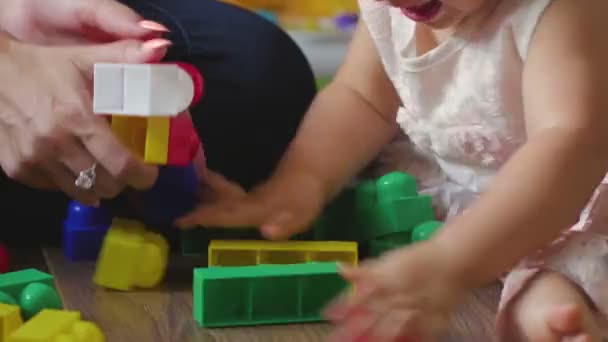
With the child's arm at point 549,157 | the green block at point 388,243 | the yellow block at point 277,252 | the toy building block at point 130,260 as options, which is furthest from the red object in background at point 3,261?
the child's arm at point 549,157

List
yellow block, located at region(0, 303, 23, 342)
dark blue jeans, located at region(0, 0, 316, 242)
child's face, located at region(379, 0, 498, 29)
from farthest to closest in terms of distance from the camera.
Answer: dark blue jeans, located at region(0, 0, 316, 242), child's face, located at region(379, 0, 498, 29), yellow block, located at region(0, 303, 23, 342)

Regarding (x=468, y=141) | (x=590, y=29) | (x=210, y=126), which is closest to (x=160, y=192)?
(x=210, y=126)

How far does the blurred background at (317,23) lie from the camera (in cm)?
146

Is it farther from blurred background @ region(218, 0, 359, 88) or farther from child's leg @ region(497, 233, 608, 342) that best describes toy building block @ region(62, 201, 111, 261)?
blurred background @ region(218, 0, 359, 88)

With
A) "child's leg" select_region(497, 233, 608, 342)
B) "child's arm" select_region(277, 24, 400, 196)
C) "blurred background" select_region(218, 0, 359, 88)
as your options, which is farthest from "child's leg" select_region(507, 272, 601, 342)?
"blurred background" select_region(218, 0, 359, 88)

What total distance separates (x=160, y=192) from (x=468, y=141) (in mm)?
284

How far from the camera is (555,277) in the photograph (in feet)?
2.42

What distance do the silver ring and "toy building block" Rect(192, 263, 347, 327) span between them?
120 mm

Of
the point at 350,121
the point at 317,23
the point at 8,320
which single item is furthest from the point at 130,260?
the point at 317,23

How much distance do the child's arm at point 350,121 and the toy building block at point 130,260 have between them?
0.15 meters

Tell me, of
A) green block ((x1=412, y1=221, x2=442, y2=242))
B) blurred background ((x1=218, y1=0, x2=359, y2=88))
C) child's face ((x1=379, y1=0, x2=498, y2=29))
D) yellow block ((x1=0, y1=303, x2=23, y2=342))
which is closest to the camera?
yellow block ((x1=0, y1=303, x2=23, y2=342))

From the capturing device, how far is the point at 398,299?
60 centimetres

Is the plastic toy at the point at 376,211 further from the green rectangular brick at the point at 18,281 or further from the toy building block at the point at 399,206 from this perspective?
the green rectangular brick at the point at 18,281

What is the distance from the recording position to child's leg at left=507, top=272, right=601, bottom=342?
67 centimetres
